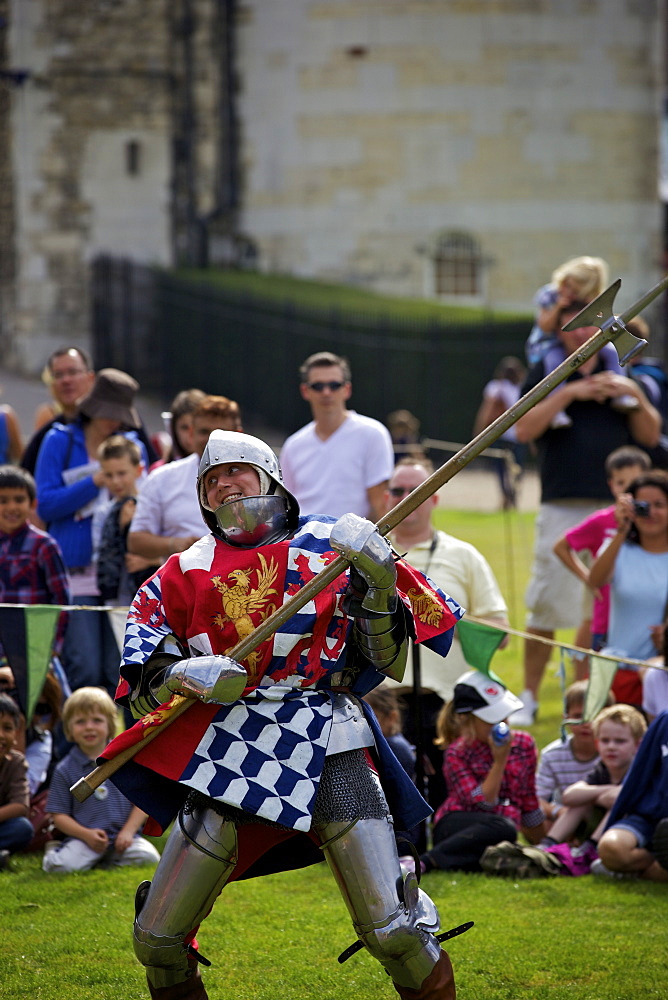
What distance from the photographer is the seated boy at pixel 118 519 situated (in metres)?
6.98

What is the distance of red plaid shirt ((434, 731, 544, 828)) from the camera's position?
20.2ft

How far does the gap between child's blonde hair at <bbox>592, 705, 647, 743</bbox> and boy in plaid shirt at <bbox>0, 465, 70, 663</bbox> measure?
8.05 feet

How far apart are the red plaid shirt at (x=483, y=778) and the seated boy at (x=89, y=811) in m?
1.32

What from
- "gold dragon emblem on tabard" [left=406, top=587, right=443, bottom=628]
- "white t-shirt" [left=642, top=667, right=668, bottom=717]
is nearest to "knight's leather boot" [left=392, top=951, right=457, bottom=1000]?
"gold dragon emblem on tabard" [left=406, top=587, right=443, bottom=628]

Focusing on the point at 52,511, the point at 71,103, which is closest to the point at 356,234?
the point at 71,103

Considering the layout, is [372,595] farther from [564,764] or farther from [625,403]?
[625,403]

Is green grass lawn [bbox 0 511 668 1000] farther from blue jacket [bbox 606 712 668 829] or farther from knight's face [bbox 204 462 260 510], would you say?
knight's face [bbox 204 462 260 510]

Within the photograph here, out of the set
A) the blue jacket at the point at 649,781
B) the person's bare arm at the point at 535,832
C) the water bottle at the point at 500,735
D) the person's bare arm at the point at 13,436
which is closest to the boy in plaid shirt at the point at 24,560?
the water bottle at the point at 500,735

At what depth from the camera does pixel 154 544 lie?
674 centimetres

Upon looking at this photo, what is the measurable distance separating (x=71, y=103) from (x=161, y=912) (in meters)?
22.3

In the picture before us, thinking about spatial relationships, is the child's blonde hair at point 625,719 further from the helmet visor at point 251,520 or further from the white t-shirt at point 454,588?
the helmet visor at point 251,520

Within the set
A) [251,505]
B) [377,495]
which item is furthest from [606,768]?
[251,505]

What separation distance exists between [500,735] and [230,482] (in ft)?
7.65

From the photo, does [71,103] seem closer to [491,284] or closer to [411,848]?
[491,284]
